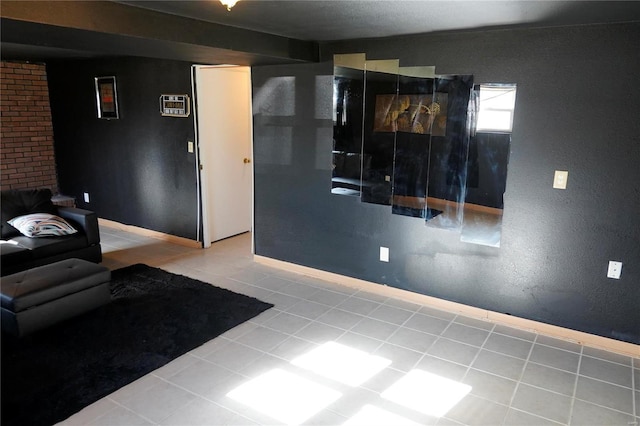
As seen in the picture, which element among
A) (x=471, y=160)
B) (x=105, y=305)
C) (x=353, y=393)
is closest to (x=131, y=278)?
(x=105, y=305)

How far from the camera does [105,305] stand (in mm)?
3498

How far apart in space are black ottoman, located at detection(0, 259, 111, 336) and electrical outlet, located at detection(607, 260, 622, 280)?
3.56m

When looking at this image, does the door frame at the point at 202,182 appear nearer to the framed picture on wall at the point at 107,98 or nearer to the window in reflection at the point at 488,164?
the framed picture on wall at the point at 107,98

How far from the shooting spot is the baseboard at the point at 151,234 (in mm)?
5199

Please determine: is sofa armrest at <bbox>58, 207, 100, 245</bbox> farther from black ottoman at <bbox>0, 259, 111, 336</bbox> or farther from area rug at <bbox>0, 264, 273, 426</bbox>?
black ottoman at <bbox>0, 259, 111, 336</bbox>

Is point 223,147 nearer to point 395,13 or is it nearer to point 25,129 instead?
point 25,129

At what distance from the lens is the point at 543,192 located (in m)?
3.13

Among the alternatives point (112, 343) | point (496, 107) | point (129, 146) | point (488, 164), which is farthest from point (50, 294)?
point (496, 107)

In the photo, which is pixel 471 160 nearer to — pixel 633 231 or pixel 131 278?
pixel 633 231

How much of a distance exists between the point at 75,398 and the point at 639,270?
345 centimetres

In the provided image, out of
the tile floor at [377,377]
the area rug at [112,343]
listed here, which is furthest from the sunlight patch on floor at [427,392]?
the area rug at [112,343]

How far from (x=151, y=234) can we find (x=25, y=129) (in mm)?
2239

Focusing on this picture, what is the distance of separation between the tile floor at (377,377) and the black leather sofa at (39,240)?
1.95m

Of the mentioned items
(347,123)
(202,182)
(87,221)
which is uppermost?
(347,123)
